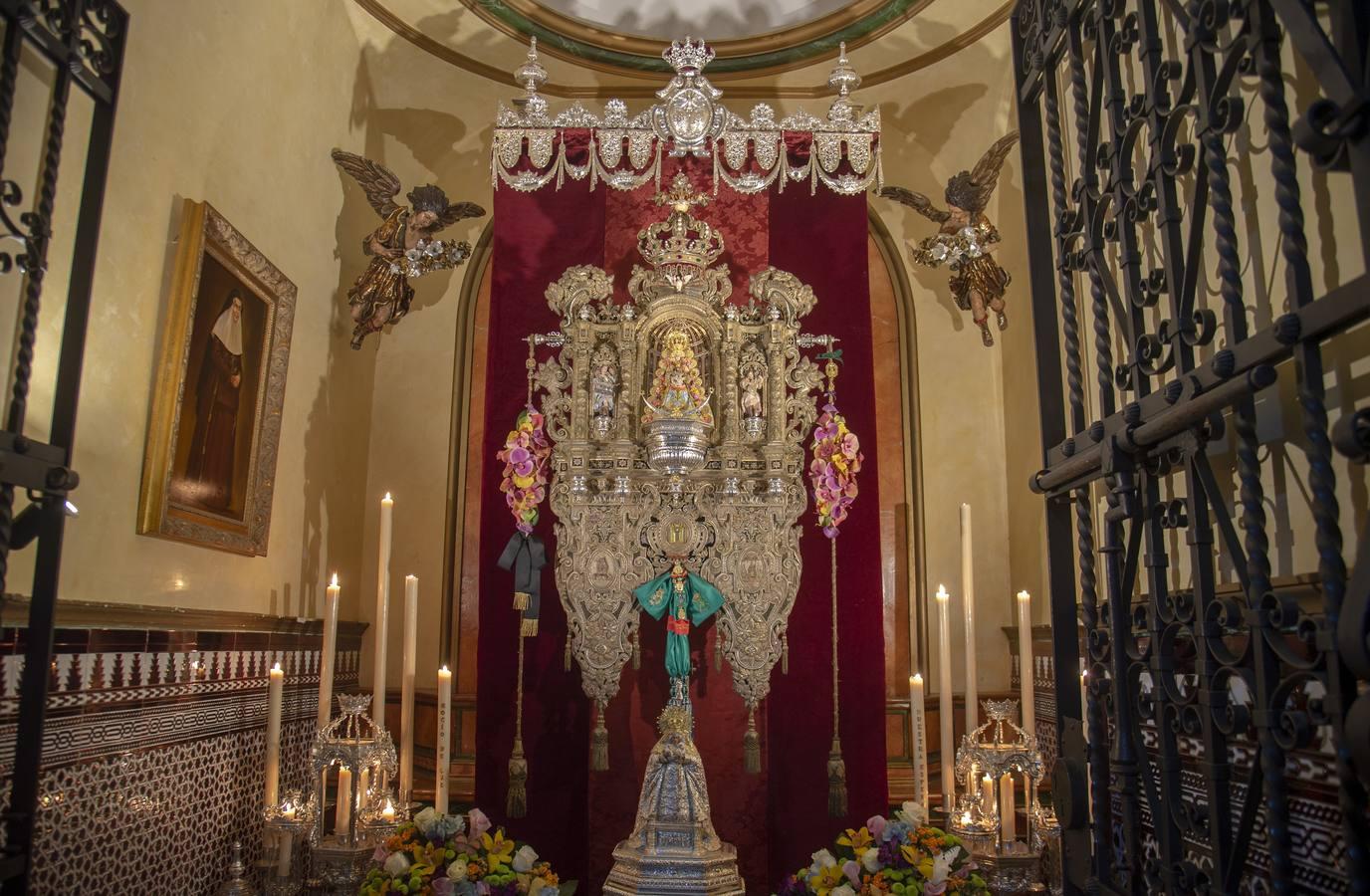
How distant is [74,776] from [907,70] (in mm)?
5713

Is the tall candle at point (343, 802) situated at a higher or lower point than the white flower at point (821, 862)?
higher

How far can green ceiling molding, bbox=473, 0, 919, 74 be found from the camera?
241 inches

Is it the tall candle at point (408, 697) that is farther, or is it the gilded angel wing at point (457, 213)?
the gilded angel wing at point (457, 213)

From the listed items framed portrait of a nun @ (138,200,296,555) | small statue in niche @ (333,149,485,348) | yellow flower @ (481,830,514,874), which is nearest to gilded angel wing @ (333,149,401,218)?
small statue in niche @ (333,149,485,348)

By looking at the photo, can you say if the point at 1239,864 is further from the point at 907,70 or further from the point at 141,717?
the point at 907,70

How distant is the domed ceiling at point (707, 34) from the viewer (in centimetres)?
611

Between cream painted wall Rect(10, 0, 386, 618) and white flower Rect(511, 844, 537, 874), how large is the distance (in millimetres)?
1720

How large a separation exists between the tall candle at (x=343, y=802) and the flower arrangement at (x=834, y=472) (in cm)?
252

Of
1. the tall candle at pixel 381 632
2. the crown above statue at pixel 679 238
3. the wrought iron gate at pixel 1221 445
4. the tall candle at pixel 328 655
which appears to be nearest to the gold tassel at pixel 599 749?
the tall candle at pixel 381 632

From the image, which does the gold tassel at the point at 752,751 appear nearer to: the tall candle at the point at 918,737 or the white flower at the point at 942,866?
the tall candle at the point at 918,737

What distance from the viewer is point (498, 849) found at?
14.6 ft

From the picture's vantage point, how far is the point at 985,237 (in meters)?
5.80

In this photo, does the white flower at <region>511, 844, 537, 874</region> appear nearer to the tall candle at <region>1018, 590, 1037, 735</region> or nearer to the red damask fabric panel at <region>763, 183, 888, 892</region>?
the red damask fabric panel at <region>763, 183, 888, 892</region>

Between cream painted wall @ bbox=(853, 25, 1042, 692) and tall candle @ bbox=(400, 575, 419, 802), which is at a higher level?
cream painted wall @ bbox=(853, 25, 1042, 692)
